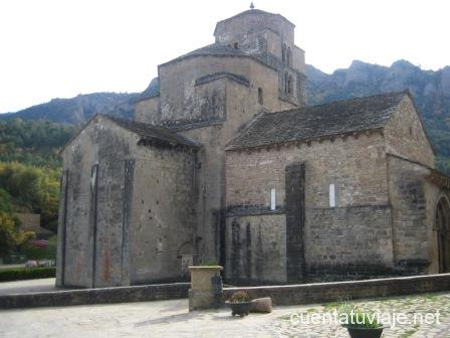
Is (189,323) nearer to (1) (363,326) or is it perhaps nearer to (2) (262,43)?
(1) (363,326)

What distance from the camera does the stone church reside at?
19781mm

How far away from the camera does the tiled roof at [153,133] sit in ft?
77.0

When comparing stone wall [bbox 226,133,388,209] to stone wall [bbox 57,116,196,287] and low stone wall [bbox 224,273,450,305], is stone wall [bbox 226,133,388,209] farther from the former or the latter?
low stone wall [bbox 224,273,450,305]

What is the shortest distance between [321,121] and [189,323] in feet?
45.6

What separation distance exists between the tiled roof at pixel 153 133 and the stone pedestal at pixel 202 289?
34.4ft

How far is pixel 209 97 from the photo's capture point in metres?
26.4

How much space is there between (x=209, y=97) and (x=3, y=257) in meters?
33.9

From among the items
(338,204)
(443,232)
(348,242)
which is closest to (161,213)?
(338,204)

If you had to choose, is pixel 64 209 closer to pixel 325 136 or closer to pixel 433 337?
pixel 325 136

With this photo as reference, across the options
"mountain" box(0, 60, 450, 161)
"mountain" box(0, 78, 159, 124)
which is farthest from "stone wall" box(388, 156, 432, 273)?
"mountain" box(0, 78, 159, 124)

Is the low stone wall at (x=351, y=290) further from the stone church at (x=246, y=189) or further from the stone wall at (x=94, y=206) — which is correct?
the stone wall at (x=94, y=206)

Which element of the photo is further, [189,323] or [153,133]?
[153,133]

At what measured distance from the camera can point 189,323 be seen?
38.0 feet

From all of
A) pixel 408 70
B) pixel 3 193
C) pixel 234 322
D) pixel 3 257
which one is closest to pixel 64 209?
pixel 234 322
